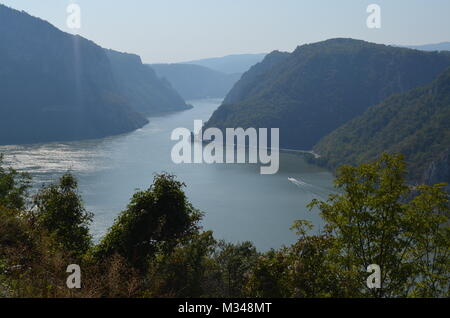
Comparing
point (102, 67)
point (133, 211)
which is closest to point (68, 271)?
point (133, 211)

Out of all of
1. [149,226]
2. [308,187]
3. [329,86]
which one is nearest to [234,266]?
[149,226]

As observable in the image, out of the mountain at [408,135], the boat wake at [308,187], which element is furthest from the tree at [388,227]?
the mountain at [408,135]

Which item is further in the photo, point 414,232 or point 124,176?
point 124,176

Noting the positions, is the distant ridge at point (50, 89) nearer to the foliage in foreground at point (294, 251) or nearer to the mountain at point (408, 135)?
the mountain at point (408, 135)

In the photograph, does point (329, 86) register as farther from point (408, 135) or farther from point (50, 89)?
point (50, 89)
